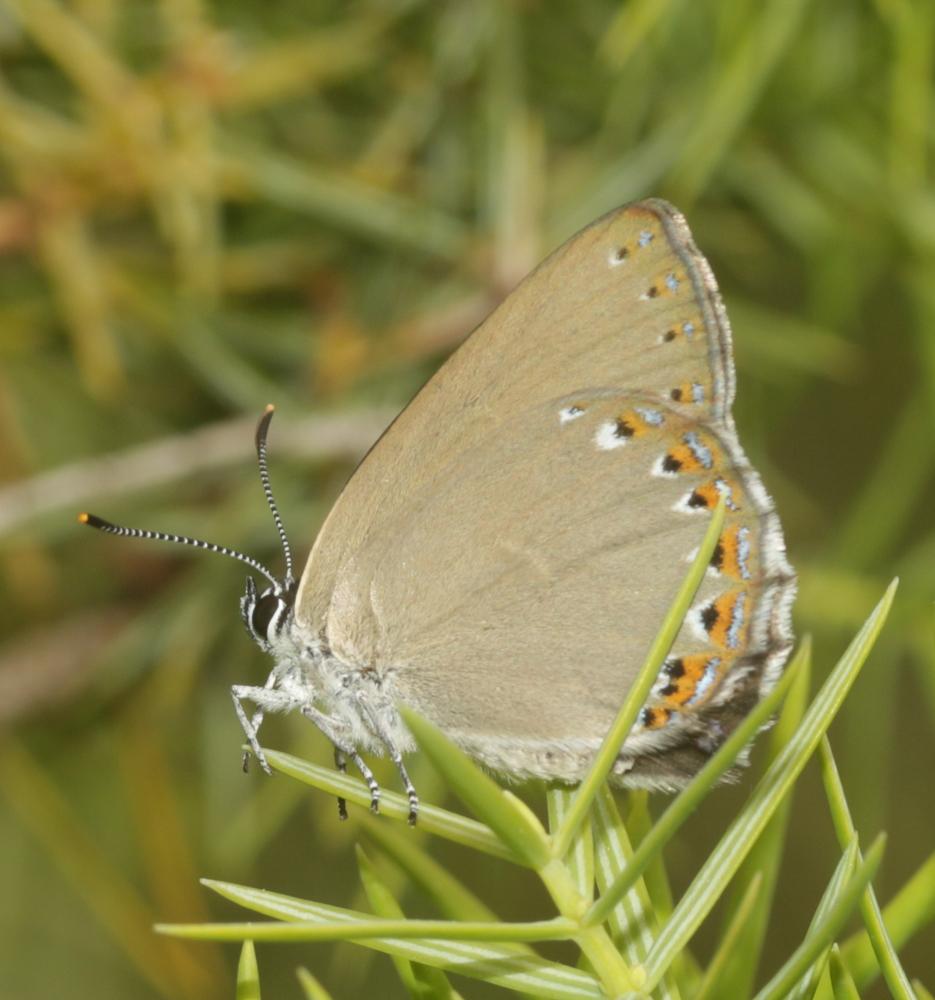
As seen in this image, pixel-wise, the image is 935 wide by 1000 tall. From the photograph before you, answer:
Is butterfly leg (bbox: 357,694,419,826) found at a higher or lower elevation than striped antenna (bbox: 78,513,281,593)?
lower

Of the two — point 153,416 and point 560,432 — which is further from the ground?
point 560,432

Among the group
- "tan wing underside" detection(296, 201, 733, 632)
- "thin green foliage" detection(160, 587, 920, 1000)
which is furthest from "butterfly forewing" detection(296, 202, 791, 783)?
"thin green foliage" detection(160, 587, 920, 1000)

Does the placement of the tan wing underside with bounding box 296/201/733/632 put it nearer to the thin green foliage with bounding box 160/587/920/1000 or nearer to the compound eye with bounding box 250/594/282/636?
the compound eye with bounding box 250/594/282/636

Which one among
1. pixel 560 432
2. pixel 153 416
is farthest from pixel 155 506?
pixel 560 432

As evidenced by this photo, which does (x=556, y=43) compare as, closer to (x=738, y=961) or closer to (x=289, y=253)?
(x=289, y=253)

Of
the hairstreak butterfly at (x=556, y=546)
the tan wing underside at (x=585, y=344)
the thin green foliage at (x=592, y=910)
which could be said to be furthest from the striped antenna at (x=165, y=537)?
the thin green foliage at (x=592, y=910)

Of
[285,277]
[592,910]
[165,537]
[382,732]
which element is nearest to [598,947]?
[592,910]
